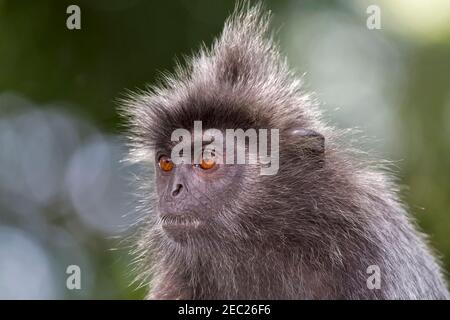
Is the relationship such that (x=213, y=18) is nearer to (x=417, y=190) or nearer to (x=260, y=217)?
(x=417, y=190)

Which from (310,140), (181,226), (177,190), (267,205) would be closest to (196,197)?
(177,190)

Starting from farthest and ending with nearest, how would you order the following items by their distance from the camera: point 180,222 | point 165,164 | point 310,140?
1. point 165,164
2. point 310,140
3. point 180,222

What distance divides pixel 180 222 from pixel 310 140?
4.37ft

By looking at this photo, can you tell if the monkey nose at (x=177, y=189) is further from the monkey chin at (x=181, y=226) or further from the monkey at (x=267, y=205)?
the monkey chin at (x=181, y=226)

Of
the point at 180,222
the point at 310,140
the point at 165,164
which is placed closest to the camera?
the point at 180,222

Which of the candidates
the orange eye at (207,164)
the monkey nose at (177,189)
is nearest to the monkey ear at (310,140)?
the orange eye at (207,164)

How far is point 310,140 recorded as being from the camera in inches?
265

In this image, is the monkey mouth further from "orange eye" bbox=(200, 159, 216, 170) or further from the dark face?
"orange eye" bbox=(200, 159, 216, 170)

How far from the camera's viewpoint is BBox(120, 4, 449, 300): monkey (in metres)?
6.42

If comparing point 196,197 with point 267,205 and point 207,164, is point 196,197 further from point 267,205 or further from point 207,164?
point 267,205

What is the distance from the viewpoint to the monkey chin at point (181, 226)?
6.55m

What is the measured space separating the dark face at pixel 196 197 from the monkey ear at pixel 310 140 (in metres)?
0.56

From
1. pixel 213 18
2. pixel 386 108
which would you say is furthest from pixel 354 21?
pixel 213 18

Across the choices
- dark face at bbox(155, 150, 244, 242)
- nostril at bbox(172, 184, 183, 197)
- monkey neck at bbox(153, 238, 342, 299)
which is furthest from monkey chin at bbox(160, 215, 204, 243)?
monkey neck at bbox(153, 238, 342, 299)
